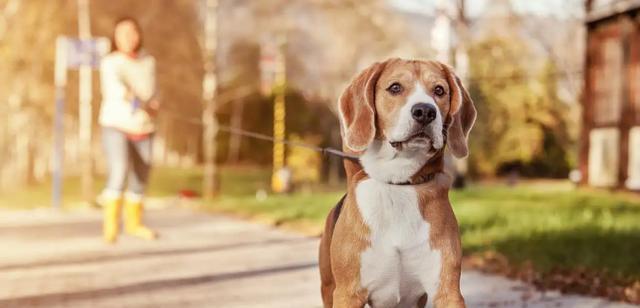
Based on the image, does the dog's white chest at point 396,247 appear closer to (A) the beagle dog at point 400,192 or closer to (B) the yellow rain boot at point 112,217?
(A) the beagle dog at point 400,192

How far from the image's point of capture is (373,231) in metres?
3.11

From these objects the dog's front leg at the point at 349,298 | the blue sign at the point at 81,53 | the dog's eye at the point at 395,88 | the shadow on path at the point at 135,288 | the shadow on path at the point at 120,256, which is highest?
the blue sign at the point at 81,53

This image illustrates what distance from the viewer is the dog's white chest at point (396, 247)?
3088mm

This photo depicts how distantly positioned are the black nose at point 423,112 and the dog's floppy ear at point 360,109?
200 millimetres

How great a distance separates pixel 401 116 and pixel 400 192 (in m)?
0.30

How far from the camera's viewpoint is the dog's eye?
3117 mm

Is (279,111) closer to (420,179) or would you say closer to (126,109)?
(126,109)

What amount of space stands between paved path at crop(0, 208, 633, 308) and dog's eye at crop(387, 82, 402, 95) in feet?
8.59

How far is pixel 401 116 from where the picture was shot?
3.05m

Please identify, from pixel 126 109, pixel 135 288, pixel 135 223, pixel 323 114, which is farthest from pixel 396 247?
pixel 323 114

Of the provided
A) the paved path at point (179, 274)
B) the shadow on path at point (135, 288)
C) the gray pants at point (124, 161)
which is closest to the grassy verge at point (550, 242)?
the paved path at point (179, 274)

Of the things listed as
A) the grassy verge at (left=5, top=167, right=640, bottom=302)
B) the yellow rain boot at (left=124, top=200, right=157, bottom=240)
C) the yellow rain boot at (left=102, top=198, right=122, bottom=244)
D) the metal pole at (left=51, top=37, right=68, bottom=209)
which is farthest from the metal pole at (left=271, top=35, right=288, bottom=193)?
the yellow rain boot at (left=102, top=198, right=122, bottom=244)

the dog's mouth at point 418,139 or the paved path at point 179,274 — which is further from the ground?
the dog's mouth at point 418,139

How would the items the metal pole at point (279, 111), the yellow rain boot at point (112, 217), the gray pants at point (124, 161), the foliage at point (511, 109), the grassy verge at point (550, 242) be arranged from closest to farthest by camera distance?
the grassy verge at point (550, 242), the gray pants at point (124, 161), the yellow rain boot at point (112, 217), the metal pole at point (279, 111), the foliage at point (511, 109)
